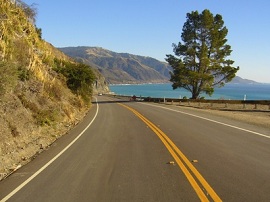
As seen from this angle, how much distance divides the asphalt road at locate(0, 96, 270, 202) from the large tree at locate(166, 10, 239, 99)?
36.2 m

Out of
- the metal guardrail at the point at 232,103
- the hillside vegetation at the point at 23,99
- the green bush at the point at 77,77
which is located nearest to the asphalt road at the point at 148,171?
the hillside vegetation at the point at 23,99

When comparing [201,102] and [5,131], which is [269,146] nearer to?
[5,131]

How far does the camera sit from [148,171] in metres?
8.41

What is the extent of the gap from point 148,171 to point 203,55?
137 feet

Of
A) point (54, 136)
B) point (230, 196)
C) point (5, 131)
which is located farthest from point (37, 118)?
point (230, 196)

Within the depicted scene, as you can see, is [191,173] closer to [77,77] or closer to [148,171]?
[148,171]

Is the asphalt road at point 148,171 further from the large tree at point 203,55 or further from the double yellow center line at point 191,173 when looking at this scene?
the large tree at point 203,55

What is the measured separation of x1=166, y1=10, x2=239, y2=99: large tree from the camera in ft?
158

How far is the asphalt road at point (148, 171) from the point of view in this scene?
22.0 ft

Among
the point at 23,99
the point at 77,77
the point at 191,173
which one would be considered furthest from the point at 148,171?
A: the point at 77,77

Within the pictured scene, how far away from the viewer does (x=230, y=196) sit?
640 cm

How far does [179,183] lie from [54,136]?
29.6ft

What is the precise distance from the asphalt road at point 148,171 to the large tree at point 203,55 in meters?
36.2

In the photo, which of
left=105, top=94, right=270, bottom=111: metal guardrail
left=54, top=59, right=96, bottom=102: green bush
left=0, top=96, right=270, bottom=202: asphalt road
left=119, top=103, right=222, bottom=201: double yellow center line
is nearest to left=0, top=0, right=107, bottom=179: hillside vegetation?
left=0, top=96, right=270, bottom=202: asphalt road
